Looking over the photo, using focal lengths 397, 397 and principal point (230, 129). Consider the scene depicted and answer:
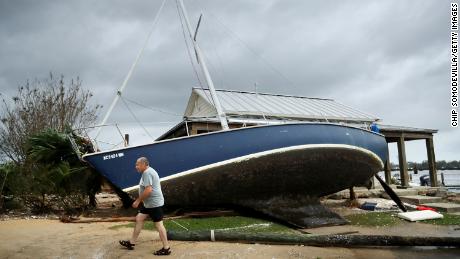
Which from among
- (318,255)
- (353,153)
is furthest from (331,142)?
(318,255)

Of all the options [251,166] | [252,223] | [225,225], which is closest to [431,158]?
[251,166]

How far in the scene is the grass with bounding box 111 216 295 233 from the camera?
23.4ft

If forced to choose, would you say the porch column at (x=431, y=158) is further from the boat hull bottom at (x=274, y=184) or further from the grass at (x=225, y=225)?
the grass at (x=225, y=225)

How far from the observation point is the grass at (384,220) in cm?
818

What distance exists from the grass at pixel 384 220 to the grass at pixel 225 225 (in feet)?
6.28

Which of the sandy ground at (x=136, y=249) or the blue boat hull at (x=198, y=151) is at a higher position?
the blue boat hull at (x=198, y=151)

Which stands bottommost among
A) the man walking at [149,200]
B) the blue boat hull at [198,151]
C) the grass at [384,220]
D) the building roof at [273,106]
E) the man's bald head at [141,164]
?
the grass at [384,220]

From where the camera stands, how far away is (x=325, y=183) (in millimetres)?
9398

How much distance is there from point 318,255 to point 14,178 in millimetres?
7209

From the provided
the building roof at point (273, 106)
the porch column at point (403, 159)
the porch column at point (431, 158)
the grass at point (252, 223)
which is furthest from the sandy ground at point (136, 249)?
the porch column at point (431, 158)

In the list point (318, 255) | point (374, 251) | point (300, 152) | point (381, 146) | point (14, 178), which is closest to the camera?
point (318, 255)

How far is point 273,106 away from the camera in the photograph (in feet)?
47.0

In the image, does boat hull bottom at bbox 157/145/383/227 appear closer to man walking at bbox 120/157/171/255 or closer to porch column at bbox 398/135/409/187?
man walking at bbox 120/157/171/255

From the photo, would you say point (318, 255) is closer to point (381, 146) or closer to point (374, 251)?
point (374, 251)
